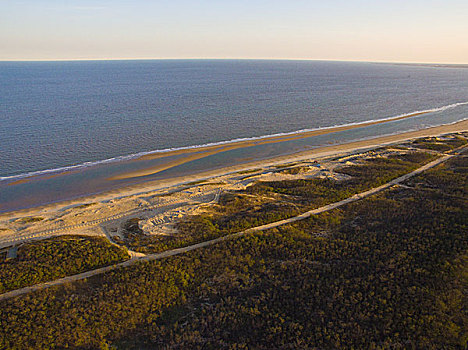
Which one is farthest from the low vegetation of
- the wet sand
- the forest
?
the wet sand

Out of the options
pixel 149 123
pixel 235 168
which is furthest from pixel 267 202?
pixel 149 123

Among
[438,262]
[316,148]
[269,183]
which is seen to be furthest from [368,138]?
[438,262]

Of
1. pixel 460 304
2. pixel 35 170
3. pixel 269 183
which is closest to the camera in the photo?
pixel 460 304

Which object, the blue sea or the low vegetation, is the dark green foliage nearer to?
the low vegetation

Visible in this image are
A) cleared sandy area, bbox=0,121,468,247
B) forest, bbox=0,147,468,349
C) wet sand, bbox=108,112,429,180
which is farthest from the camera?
wet sand, bbox=108,112,429,180

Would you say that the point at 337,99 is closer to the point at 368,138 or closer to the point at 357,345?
the point at 368,138

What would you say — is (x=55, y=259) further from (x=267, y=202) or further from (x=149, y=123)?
(x=149, y=123)
